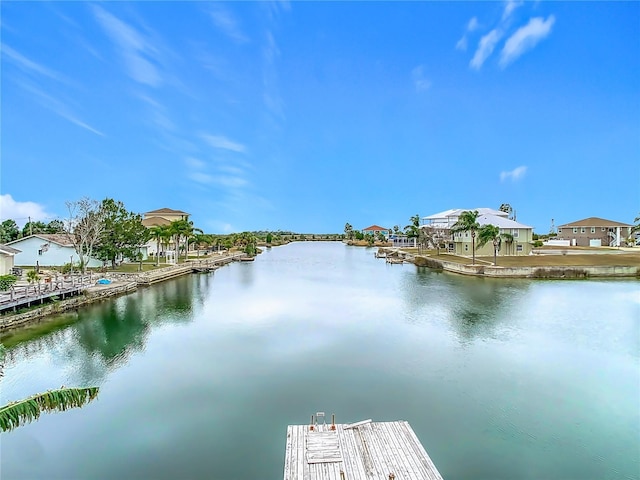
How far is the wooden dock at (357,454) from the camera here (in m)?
7.88

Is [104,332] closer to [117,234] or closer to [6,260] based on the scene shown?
[6,260]

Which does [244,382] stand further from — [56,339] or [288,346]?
[56,339]

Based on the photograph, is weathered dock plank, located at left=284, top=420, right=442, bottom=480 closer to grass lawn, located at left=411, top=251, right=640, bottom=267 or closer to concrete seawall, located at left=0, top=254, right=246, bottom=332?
concrete seawall, located at left=0, top=254, right=246, bottom=332

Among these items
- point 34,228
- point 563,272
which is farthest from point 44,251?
point 563,272

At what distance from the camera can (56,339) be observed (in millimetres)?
19234

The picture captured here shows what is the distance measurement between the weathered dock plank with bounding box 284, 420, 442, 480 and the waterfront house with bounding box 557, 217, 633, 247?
74.3m

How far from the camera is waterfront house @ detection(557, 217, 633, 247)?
6844 centimetres

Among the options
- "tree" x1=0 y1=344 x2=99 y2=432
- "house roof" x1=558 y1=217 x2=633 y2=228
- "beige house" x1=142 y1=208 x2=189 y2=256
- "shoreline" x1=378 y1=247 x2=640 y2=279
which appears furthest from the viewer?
"house roof" x1=558 y1=217 x2=633 y2=228

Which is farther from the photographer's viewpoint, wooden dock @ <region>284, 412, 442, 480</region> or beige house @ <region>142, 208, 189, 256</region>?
beige house @ <region>142, 208, 189, 256</region>

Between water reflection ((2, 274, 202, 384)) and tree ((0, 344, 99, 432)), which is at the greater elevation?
tree ((0, 344, 99, 432))

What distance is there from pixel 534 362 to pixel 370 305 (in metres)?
13.3

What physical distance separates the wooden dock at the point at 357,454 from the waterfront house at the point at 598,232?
74.3 m

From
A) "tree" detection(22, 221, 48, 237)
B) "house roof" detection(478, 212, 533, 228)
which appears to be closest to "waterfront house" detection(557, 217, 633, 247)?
"house roof" detection(478, 212, 533, 228)

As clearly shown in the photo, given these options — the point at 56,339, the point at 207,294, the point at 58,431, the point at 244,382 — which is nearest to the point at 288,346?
the point at 244,382
